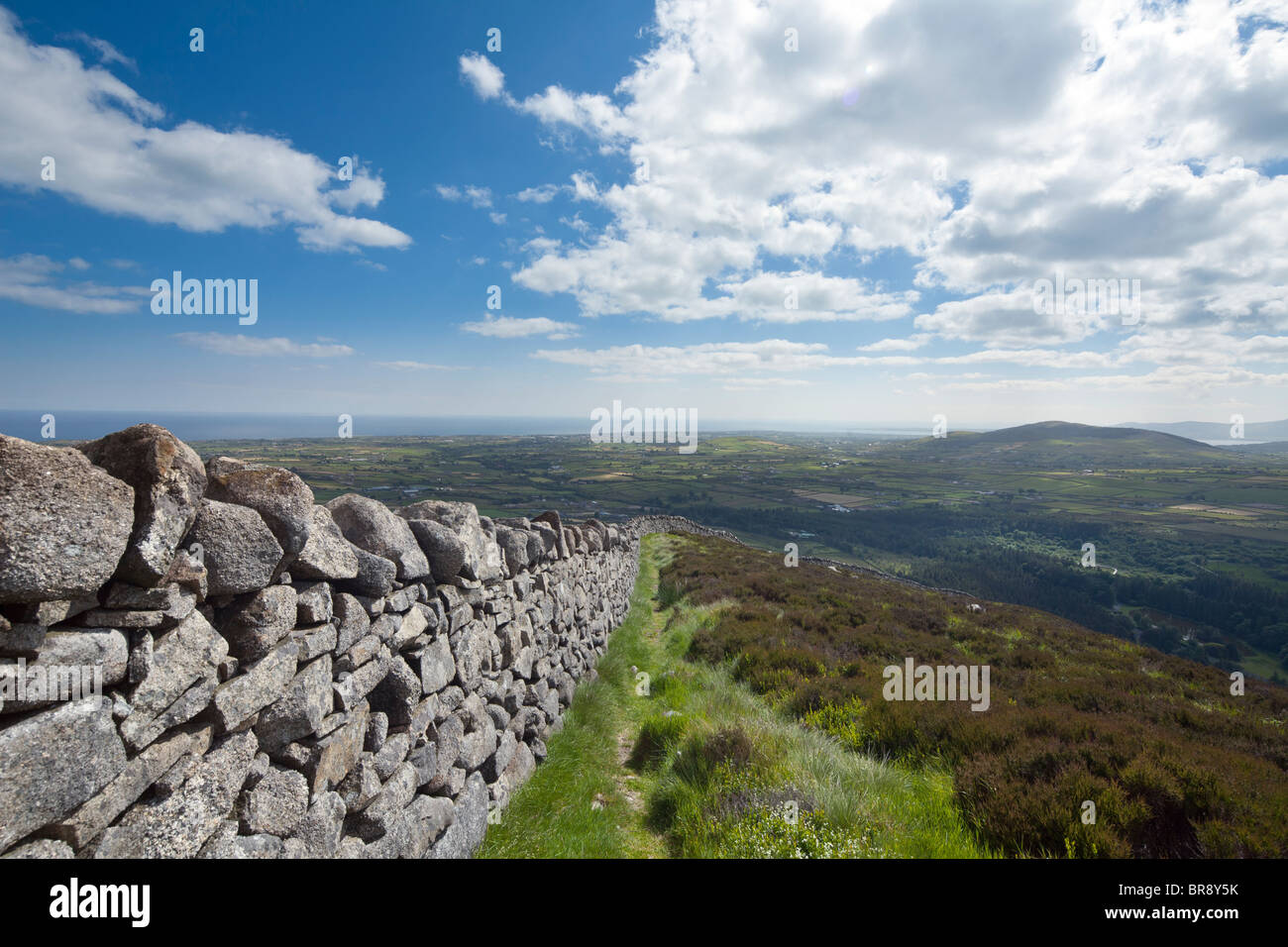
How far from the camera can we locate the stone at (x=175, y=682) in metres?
2.24

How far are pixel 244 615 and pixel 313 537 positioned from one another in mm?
609

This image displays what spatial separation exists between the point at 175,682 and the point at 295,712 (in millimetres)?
814

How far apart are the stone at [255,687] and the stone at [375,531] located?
104 cm

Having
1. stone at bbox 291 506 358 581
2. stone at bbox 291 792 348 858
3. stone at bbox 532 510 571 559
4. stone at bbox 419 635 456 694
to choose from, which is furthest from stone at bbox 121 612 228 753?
stone at bbox 532 510 571 559

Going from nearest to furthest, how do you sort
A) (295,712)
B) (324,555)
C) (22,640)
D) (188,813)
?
(22,640) → (188,813) → (295,712) → (324,555)

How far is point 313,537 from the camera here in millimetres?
3330

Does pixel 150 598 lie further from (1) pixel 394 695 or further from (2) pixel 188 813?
(1) pixel 394 695

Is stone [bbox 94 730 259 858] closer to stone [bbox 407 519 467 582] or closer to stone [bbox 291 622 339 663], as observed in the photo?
stone [bbox 291 622 339 663]

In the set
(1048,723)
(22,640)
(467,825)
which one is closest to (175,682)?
(22,640)

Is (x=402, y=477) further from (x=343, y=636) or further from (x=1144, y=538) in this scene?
(x=1144, y=538)

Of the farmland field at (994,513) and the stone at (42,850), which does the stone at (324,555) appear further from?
the farmland field at (994,513)

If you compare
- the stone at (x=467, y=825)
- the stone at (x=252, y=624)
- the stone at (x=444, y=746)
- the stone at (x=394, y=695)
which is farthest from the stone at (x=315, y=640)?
the stone at (x=467, y=825)

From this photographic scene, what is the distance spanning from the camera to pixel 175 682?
7.83 ft
